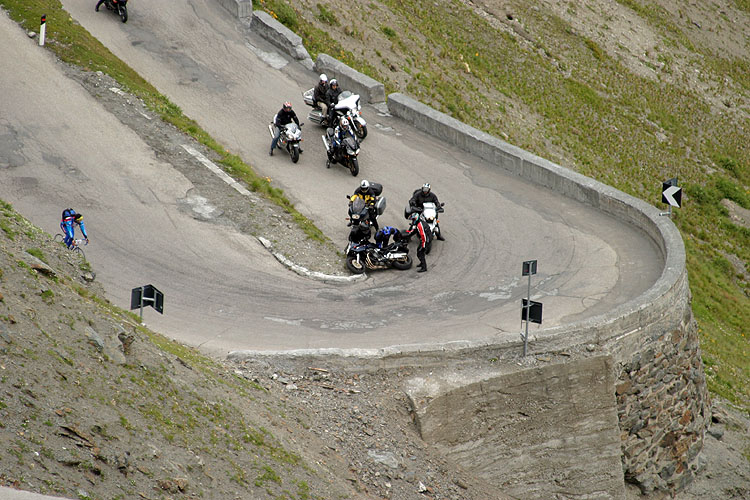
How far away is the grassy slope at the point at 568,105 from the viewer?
25938 mm

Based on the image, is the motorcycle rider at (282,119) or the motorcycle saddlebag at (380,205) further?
the motorcycle rider at (282,119)

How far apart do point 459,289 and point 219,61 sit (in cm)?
1417

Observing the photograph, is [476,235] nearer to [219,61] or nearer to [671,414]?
[671,414]

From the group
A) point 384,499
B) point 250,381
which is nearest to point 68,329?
point 250,381

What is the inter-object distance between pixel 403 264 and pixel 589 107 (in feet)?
66.1

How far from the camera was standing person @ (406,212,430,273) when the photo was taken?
18969mm

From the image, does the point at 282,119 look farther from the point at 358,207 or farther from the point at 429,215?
the point at 429,215

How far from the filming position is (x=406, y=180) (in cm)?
2297

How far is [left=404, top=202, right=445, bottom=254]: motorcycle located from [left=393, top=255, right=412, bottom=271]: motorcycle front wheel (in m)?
0.56

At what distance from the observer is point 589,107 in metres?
36.1

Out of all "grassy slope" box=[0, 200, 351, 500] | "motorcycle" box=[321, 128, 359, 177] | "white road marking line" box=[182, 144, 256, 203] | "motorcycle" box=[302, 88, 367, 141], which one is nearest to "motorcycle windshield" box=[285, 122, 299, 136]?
"motorcycle" box=[321, 128, 359, 177]

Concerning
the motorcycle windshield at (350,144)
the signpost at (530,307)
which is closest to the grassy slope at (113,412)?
the signpost at (530,307)

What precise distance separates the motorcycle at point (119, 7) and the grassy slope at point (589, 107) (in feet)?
17.1

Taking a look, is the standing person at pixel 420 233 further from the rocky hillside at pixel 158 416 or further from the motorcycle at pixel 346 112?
the motorcycle at pixel 346 112
